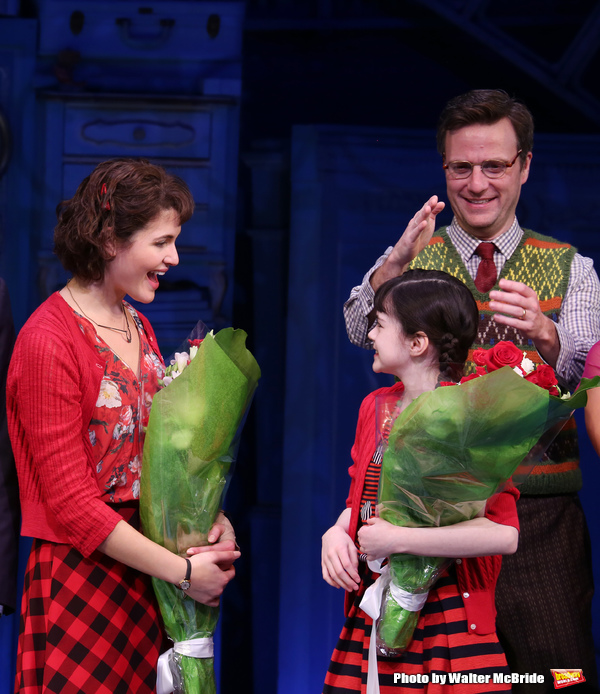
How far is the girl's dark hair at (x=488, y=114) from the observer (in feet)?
6.55

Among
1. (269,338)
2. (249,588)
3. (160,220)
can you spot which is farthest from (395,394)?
(249,588)

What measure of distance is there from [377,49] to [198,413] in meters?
1.86

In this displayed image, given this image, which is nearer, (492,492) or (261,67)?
(492,492)

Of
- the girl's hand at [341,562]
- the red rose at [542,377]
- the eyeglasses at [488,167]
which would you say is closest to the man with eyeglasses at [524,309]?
the eyeglasses at [488,167]

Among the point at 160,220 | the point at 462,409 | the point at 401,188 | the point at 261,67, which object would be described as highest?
the point at 261,67

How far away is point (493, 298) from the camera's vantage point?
1609 millimetres

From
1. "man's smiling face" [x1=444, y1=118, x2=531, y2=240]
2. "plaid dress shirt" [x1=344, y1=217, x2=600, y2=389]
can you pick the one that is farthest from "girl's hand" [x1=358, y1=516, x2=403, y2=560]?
"man's smiling face" [x1=444, y1=118, x2=531, y2=240]

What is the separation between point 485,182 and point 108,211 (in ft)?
2.95

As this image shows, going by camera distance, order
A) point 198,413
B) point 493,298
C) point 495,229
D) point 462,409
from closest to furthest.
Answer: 1. point 462,409
2. point 198,413
3. point 493,298
4. point 495,229

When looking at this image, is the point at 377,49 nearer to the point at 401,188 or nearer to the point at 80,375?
the point at 401,188

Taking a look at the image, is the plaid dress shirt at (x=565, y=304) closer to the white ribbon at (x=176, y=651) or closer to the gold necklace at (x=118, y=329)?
the gold necklace at (x=118, y=329)

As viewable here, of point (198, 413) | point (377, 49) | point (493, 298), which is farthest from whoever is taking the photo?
point (377, 49)

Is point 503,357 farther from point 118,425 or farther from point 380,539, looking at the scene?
point 118,425

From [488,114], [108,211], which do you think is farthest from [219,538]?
[488,114]
